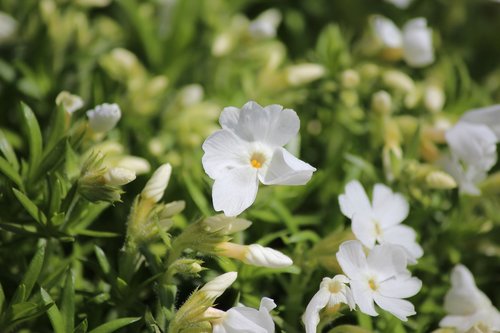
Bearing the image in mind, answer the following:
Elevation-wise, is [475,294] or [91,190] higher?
[91,190]

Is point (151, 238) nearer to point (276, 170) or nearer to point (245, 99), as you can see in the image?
point (276, 170)

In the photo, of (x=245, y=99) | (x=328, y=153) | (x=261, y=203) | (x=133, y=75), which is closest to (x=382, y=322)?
(x=261, y=203)

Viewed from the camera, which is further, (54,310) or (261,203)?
(261,203)

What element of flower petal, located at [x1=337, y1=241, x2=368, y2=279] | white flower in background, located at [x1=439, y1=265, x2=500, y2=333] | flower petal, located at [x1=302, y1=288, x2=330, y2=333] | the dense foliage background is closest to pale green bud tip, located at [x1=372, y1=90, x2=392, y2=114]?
the dense foliage background

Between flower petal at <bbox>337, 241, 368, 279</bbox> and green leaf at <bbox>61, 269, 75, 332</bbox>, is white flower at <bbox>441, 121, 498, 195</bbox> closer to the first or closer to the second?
flower petal at <bbox>337, 241, 368, 279</bbox>

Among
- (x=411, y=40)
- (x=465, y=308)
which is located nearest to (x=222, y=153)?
(x=465, y=308)

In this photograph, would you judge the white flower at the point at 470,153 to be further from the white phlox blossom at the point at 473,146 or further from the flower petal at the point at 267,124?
the flower petal at the point at 267,124
